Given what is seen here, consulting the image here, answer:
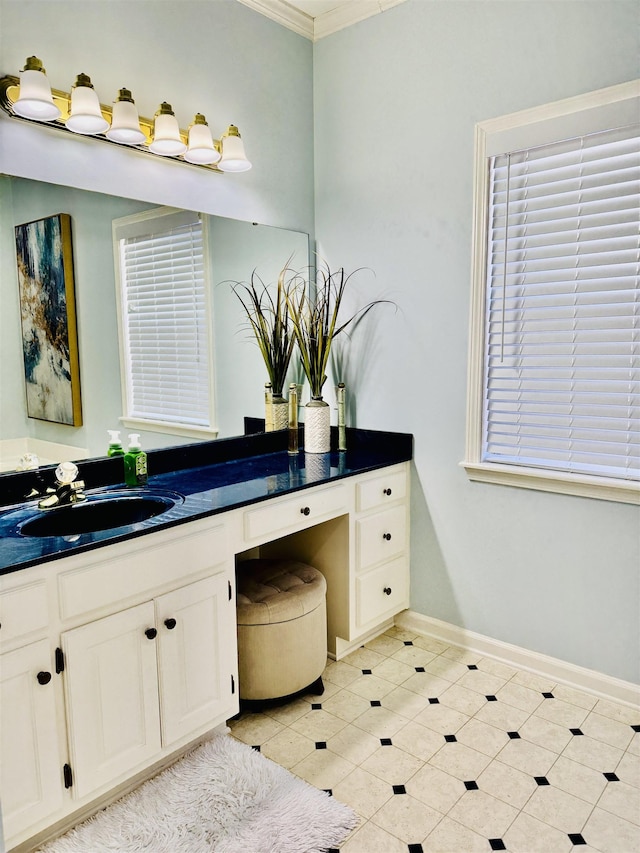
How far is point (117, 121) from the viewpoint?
6.82 ft

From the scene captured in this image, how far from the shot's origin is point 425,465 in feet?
9.09

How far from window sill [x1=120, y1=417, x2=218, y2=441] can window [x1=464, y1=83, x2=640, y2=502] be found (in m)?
1.11

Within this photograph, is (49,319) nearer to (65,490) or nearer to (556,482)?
(65,490)

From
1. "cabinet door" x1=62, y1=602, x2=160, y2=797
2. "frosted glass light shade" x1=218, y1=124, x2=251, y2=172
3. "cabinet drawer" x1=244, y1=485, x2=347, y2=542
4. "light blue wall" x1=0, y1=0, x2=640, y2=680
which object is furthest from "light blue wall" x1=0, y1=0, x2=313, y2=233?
"cabinet door" x1=62, y1=602, x2=160, y2=797

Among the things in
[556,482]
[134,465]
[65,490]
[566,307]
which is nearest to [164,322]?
[134,465]

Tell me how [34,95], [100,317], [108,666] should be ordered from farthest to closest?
[100,317] → [34,95] → [108,666]

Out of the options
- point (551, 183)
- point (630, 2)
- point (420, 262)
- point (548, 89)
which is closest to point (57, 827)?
point (420, 262)

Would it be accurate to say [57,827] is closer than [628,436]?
Yes

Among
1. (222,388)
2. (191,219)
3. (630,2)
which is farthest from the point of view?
(222,388)

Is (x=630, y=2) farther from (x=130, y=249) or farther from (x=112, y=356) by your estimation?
→ (x=112, y=356)

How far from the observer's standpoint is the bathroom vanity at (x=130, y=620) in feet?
4.97

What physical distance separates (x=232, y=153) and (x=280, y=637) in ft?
6.21

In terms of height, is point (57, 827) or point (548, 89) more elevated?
point (548, 89)

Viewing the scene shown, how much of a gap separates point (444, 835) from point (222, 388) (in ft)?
5.88
